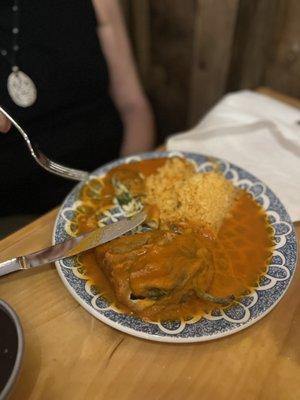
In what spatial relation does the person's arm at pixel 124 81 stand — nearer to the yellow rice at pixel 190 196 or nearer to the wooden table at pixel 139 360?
the yellow rice at pixel 190 196

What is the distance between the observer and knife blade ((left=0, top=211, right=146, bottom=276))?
74 cm

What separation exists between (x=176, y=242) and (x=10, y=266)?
298 mm

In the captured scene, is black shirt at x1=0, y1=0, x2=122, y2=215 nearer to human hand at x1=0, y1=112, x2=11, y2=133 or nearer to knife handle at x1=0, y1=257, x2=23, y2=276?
human hand at x1=0, y1=112, x2=11, y2=133

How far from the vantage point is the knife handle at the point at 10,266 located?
2.41 ft

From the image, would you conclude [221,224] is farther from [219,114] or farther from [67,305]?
[219,114]

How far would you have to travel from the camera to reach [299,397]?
0.61m

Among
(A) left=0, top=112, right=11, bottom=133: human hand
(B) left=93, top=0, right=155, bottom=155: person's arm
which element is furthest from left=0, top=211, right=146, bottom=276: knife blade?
(B) left=93, top=0, right=155, bottom=155: person's arm

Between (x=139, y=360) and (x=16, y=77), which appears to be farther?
(x=16, y=77)

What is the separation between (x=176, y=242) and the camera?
0.71 metres

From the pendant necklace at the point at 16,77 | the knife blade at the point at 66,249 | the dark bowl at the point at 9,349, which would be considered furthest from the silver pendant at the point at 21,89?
the dark bowl at the point at 9,349

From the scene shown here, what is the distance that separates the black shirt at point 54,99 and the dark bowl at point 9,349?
66cm

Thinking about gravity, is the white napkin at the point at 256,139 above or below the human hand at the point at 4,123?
below

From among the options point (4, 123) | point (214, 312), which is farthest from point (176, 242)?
point (4, 123)

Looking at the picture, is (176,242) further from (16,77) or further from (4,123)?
(16,77)
